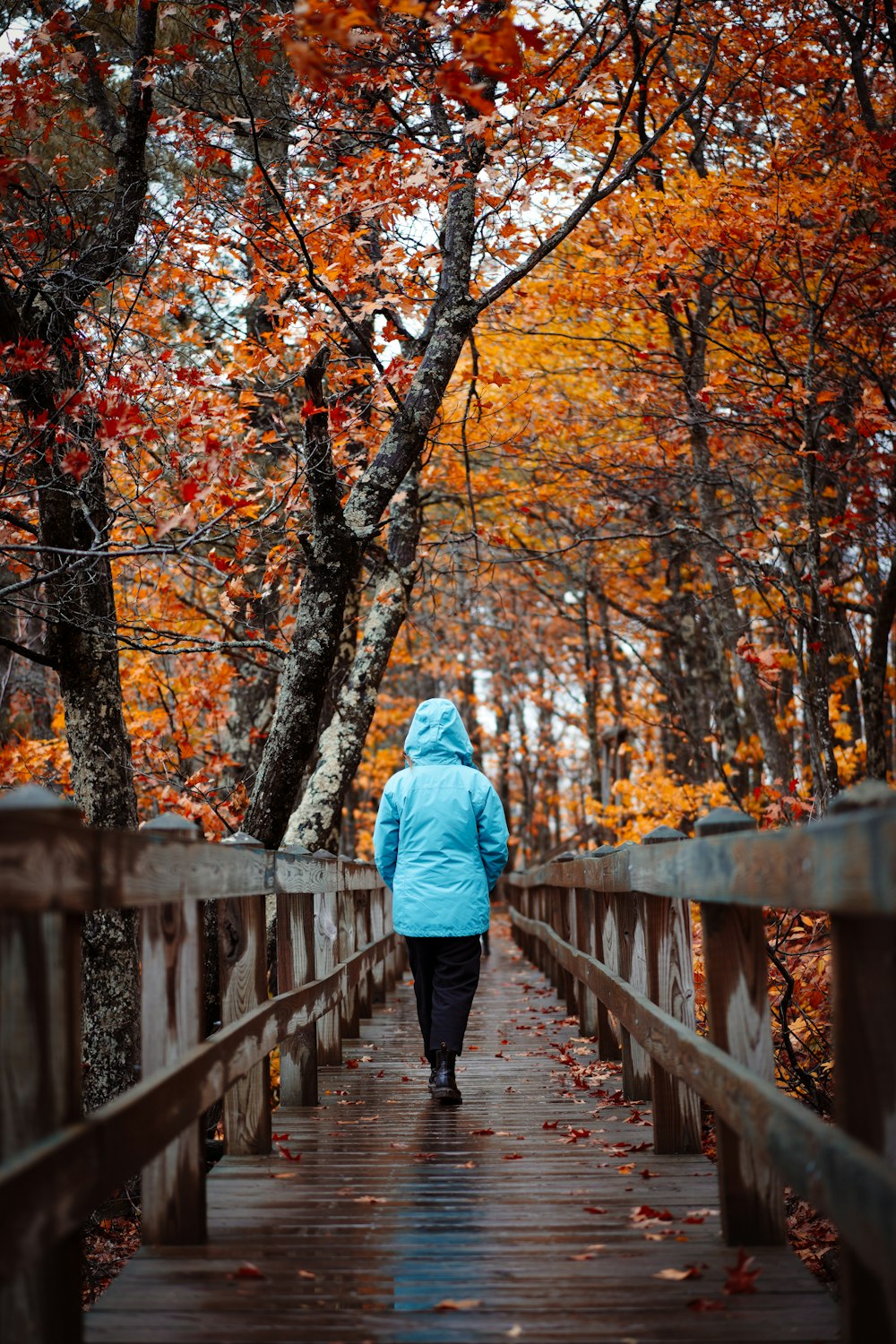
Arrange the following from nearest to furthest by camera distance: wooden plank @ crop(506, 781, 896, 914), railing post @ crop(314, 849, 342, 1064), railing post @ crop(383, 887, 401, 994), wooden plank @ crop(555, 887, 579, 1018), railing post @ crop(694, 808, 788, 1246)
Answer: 1. wooden plank @ crop(506, 781, 896, 914)
2. railing post @ crop(694, 808, 788, 1246)
3. railing post @ crop(314, 849, 342, 1064)
4. wooden plank @ crop(555, 887, 579, 1018)
5. railing post @ crop(383, 887, 401, 994)

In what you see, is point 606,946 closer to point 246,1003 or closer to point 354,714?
point 246,1003

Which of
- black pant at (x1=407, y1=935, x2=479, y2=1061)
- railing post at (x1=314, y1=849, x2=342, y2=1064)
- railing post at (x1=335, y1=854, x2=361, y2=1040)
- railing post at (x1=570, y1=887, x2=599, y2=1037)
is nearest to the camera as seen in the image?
black pant at (x1=407, y1=935, x2=479, y2=1061)

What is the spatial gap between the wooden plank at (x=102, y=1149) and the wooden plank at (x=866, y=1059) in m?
1.50

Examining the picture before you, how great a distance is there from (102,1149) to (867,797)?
1.75m

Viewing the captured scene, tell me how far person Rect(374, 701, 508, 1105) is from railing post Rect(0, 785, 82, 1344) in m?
3.71

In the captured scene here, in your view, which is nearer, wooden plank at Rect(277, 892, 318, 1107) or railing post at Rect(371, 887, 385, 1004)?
wooden plank at Rect(277, 892, 318, 1107)

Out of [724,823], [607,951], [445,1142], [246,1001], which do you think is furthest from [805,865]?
[607,951]

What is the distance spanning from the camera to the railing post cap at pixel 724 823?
330 centimetres

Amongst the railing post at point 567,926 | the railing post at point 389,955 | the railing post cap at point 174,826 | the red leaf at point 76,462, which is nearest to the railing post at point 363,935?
the railing post at point 389,955

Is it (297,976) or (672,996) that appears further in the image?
(297,976)

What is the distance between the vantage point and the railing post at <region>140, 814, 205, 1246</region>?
335 cm

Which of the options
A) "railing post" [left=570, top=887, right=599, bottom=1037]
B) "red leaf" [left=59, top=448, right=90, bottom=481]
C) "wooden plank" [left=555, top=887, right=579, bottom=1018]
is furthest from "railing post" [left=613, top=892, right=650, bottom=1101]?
"red leaf" [left=59, top=448, right=90, bottom=481]

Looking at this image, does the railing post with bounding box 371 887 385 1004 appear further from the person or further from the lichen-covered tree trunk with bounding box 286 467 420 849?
the person

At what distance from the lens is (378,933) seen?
454 inches
